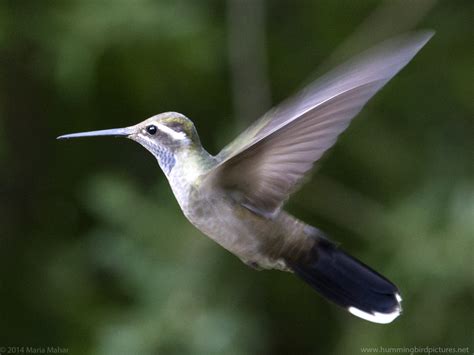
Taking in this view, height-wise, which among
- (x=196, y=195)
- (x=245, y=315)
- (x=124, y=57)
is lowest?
(x=245, y=315)

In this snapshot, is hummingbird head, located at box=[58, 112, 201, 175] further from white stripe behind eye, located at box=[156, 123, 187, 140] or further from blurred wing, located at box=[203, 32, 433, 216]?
blurred wing, located at box=[203, 32, 433, 216]

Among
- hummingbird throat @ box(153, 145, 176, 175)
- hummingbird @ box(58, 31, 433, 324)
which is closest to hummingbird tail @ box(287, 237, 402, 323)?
hummingbird @ box(58, 31, 433, 324)

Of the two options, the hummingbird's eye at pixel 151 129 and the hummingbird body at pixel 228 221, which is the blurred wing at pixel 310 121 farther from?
the hummingbird's eye at pixel 151 129

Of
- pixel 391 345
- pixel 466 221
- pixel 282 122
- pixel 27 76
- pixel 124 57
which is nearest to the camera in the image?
pixel 282 122

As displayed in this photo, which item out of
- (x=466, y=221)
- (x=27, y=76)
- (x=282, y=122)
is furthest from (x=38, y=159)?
(x=282, y=122)

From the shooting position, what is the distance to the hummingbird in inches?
56.6

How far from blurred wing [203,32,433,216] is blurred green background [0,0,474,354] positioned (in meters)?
1.38

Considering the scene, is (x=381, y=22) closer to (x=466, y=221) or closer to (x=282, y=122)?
(x=466, y=221)

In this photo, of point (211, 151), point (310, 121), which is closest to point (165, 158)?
point (310, 121)

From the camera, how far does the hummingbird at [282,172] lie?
1438mm

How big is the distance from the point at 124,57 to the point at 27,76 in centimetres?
50

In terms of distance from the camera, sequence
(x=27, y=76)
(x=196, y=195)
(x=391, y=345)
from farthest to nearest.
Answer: (x=27, y=76)
(x=391, y=345)
(x=196, y=195)

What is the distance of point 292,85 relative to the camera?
3.40 metres

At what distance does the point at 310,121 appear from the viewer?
1468 millimetres
